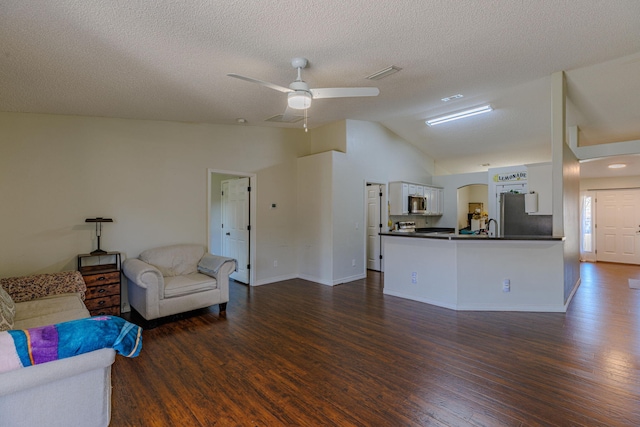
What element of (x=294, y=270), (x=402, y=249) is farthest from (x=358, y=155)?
(x=294, y=270)

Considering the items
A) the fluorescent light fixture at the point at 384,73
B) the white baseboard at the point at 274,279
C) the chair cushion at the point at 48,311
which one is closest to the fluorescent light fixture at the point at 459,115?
the fluorescent light fixture at the point at 384,73

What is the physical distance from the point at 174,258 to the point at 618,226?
412 inches

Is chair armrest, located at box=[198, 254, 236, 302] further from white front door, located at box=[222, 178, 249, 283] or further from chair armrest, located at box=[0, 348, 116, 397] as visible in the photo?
chair armrest, located at box=[0, 348, 116, 397]

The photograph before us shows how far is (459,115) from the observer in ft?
18.6

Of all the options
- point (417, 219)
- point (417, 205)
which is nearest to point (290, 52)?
point (417, 205)

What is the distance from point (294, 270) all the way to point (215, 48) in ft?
14.3

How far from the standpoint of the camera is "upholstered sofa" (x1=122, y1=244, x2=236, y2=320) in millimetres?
3664

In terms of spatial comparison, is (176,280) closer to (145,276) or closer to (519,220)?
(145,276)

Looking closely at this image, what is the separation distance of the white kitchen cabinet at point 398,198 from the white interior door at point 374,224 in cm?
30

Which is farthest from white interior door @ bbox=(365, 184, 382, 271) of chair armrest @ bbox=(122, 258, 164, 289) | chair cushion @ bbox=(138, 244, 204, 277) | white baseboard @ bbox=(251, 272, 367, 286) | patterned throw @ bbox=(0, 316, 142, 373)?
patterned throw @ bbox=(0, 316, 142, 373)

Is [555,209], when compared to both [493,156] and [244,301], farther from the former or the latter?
Answer: [244,301]

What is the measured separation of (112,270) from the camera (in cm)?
382

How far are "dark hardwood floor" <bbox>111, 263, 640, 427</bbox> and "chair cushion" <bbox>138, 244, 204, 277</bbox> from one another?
0.79 m

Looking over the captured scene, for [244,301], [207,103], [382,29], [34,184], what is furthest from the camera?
[244,301]
